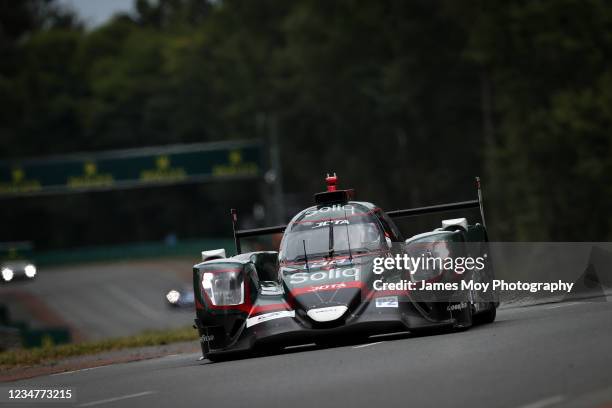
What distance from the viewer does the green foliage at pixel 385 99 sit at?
5275 centimetres

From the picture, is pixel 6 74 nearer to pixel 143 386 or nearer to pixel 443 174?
pixel 443 174

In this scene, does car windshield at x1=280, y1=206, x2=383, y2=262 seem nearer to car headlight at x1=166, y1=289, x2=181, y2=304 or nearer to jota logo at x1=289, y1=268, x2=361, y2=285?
jota logo at x1=289, y1=268, x2=361, y2=285

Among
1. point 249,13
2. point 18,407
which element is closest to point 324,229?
point 18,407

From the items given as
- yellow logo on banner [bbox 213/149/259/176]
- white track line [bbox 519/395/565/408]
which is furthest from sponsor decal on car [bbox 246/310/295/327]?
yellow logo on banner [bbox 213/149/259/176]

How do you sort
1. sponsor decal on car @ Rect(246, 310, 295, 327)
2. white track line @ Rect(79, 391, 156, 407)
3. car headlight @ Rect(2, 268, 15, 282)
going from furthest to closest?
car headlight @ Rect(2, 268, 15, 282) → sponsor decal on car @ Rect(246, 310, 295, 327) → white track line @ Rect(79, 391, 156, 407)

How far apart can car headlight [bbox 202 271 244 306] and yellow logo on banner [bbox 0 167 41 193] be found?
57.1m

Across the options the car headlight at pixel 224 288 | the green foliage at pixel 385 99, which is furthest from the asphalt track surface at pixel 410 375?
the green foliage at pixel 385 99

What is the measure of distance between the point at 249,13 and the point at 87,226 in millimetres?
38230

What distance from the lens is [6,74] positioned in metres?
117

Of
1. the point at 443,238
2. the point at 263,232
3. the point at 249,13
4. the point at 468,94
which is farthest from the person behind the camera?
the point at 249,13

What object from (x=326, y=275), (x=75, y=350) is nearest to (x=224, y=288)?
(x=326, y=275)

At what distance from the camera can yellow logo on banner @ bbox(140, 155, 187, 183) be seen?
6894 cm

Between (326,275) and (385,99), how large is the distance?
183 ft

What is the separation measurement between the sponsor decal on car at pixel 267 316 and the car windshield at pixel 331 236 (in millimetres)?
1221
